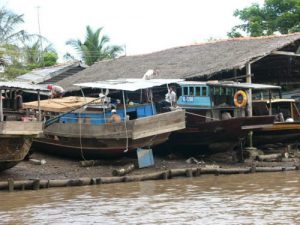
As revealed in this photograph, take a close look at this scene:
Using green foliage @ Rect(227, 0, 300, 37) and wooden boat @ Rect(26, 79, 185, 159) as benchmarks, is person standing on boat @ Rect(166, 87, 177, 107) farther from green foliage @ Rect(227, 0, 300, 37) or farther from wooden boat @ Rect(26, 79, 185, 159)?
green foliage @ Rect(227, 0, 300, 37)

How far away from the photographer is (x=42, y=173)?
1471cm

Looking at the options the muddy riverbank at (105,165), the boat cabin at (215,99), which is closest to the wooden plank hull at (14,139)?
the muddy riverbank at (105,165)

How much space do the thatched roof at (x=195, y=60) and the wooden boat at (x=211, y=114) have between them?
775mm

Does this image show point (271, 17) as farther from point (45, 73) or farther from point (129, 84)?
point (129, 84)

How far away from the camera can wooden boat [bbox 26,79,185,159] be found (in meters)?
15.5

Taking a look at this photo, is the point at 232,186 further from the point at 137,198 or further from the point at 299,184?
the point at 137,198

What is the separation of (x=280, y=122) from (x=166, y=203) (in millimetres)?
8614

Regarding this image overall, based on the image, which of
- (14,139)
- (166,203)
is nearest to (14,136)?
(14,139)

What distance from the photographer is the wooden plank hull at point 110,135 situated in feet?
50.6

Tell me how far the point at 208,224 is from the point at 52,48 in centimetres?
2981

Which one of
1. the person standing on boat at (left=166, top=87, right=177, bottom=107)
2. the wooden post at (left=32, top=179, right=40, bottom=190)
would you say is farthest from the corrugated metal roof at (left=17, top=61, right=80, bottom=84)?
the wooden post at (left=32, top=179, right=40, bottom=190)

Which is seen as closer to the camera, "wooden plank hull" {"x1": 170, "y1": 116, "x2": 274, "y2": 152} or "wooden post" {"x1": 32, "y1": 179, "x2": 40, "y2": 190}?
"wooden post" {"x1": 32, "y1": 179, "x2": 40, "y2": 190}

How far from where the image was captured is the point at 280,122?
18297 mm

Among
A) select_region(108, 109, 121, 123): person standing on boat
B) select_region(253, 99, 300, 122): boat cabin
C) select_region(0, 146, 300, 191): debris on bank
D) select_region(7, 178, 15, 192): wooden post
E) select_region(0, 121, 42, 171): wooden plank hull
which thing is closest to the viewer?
select_region(7, 178, 15, 192): wooden post
